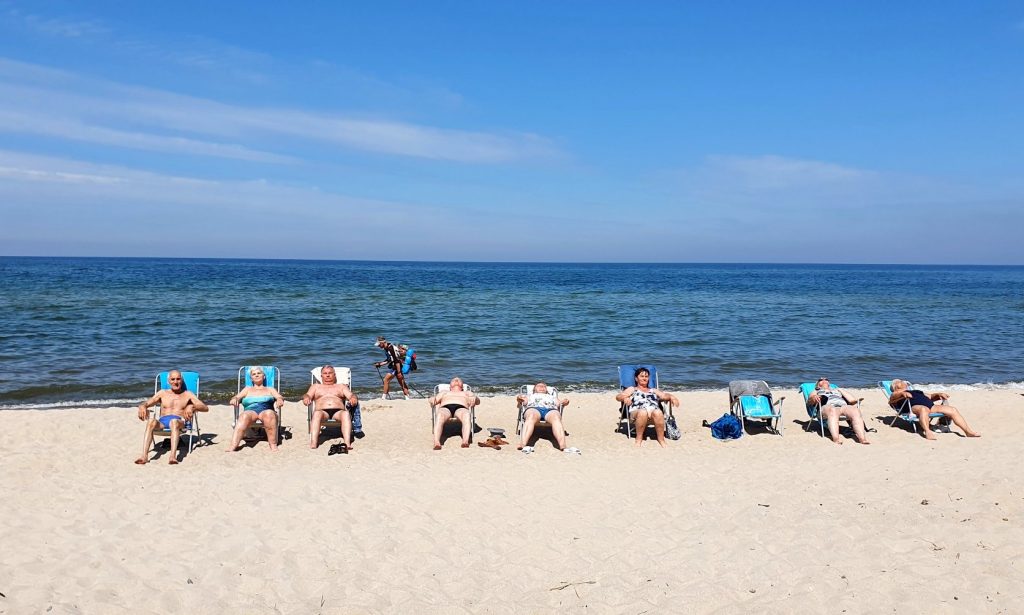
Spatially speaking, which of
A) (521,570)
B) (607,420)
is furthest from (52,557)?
(607,420)

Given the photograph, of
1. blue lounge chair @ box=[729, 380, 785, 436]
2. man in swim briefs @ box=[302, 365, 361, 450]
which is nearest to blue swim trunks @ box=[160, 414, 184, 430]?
man in swim briefs @ box=[302, 365, 361, 450]

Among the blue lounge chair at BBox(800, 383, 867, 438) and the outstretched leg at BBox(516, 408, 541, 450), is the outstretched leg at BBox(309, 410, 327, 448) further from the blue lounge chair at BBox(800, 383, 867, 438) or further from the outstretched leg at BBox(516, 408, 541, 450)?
the blue lounge chair at BBox(800, 383, 867, 438)

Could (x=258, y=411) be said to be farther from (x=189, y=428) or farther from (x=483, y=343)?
(x=483, y=343)

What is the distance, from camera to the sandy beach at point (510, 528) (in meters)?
4.61

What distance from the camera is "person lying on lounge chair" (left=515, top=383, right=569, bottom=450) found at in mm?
8766

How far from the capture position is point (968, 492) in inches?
259

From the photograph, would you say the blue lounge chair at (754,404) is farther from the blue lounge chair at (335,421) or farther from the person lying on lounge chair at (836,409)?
the blue lounge chair at (335,421)

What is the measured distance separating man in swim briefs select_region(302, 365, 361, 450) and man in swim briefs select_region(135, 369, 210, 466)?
1.30 metres

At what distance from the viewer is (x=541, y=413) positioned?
29.5 feet

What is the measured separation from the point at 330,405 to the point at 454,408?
→ 1608 millimetres

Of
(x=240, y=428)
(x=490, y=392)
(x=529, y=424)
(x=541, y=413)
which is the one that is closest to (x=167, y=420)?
(x=240, y=428)

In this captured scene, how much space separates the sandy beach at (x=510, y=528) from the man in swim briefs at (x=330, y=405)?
34 centimetres

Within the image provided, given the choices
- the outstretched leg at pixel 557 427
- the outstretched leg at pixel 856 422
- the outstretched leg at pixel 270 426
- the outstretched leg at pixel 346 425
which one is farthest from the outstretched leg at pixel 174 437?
the outstretched leg at pixel 856 422

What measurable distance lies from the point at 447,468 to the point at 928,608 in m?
4.74
